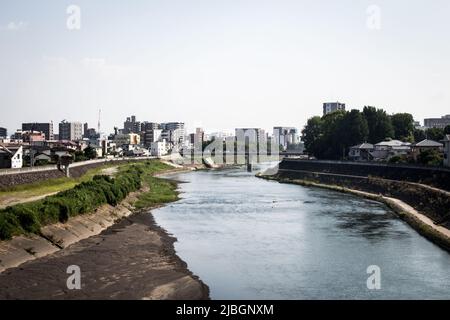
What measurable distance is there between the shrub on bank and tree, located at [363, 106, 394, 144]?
69660 millimetres

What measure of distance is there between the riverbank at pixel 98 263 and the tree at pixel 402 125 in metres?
85.1

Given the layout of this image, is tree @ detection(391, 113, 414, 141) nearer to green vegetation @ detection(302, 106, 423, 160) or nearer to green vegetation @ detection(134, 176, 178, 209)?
green vegetation @ detection(302, 106, 423, 160)

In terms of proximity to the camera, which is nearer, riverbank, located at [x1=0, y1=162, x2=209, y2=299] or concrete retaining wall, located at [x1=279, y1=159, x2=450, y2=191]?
riverbank, located at [x1=0, y1=162, x2=209, y2=299]

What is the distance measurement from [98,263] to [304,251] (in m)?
14.0

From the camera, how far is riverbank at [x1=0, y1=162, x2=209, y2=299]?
2592 cm

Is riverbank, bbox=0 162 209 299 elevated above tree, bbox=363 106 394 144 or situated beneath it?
situated beneath

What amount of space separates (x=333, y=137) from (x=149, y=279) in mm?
90165

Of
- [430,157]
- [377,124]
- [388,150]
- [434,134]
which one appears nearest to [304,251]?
[430,157]

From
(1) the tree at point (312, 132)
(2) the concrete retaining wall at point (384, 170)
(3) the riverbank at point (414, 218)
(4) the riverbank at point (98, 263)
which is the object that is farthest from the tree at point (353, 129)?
(4) the riverbank at point (98, 263)

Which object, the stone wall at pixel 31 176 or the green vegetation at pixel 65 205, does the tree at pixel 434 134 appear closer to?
the green vegetation at pixel 65 205

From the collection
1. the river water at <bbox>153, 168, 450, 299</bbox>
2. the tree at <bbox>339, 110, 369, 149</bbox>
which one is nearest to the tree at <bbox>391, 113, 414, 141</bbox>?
the tree at <bbox>339, 110, 369, 149</bbox>

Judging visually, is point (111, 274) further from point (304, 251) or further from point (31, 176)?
point (31, 176)

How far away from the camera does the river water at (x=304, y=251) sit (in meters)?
26.7
